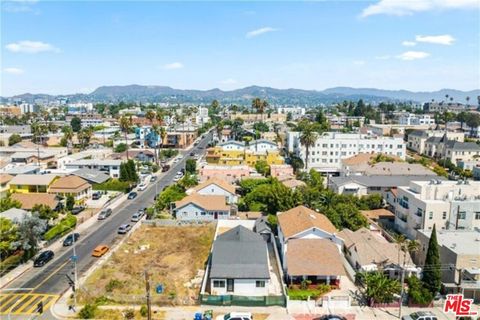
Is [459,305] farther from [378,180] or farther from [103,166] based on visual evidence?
[103,166]

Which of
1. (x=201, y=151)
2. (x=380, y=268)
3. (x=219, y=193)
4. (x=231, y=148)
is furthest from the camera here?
(x=201, y=151)

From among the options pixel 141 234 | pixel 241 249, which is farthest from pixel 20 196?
pixel 241 249

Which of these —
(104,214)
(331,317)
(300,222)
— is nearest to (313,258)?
(300,222)

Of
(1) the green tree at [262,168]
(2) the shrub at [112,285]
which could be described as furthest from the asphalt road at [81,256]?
(1) the green tree at [262,168]

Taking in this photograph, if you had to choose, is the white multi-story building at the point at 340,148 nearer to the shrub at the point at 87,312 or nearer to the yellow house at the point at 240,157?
the yellow house at the point at 240,157

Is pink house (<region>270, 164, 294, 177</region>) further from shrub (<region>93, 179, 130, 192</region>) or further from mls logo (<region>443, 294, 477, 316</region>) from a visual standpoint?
mls logo (<region>443, 294, 477, 316</region>)

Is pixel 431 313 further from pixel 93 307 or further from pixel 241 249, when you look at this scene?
pixel 93 307
